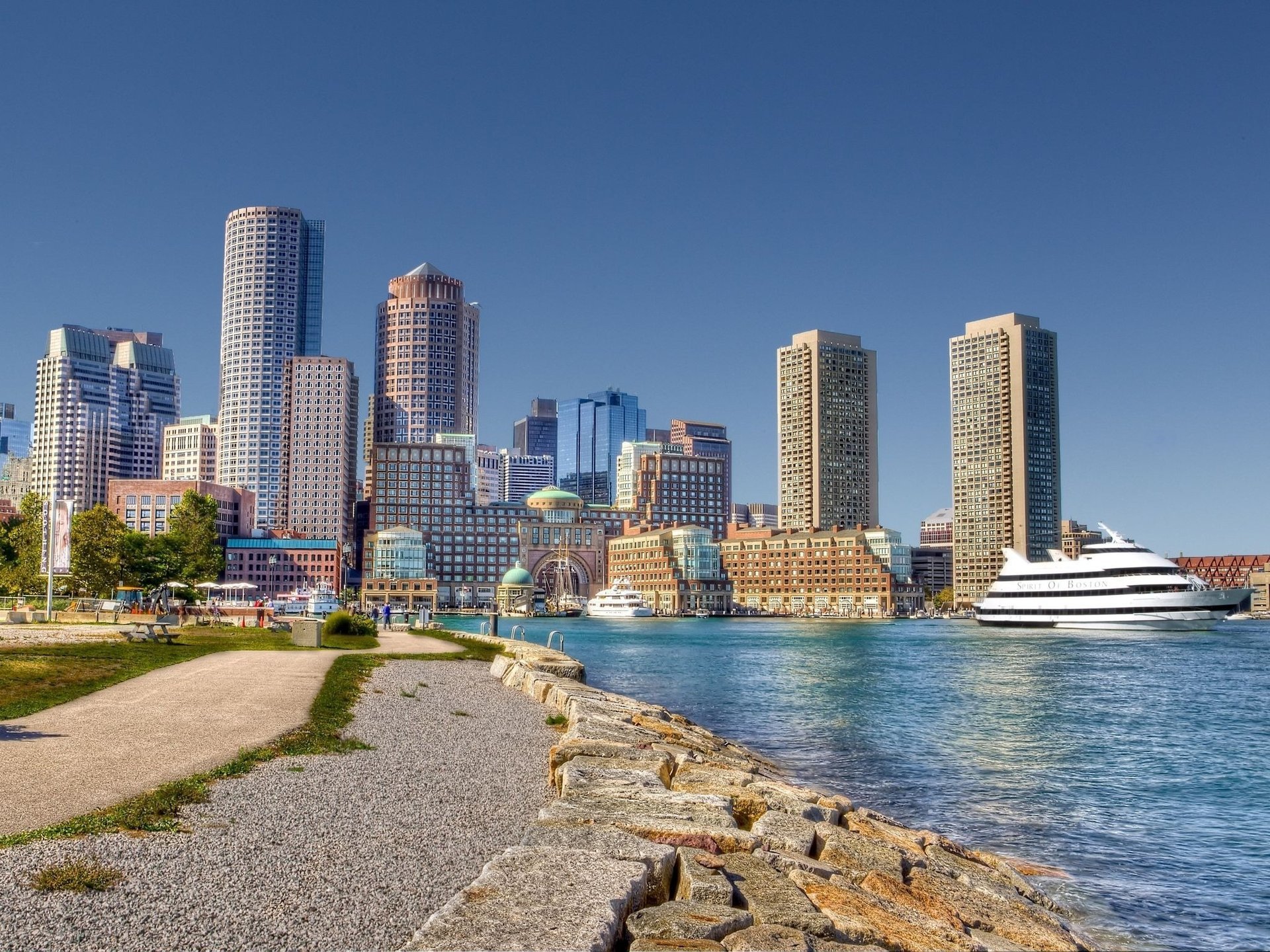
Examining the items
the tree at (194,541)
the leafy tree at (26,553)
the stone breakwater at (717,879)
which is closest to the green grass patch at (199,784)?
the stone breakwater at (717,879)

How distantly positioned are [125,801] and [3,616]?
58109 millimetres

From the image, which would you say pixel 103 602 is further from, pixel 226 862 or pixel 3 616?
pixel 226 862

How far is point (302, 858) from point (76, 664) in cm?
2401

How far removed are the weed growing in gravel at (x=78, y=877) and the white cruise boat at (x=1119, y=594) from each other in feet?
449

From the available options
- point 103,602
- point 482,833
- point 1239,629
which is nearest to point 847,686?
point 482,833

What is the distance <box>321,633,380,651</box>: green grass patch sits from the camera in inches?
2085

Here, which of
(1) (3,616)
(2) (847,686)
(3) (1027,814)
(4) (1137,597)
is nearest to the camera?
(3) (1027,814)

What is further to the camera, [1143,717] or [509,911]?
[1143,717]

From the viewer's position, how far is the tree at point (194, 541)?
120500 mm

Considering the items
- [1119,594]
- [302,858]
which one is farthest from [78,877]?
[1119,594]

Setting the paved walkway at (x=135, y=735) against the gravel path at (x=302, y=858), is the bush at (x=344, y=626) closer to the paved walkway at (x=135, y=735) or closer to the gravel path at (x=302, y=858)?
the paved walkway at (x=135, y=735)

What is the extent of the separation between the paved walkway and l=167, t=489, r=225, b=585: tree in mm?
92862

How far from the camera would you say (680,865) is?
35.9 ft

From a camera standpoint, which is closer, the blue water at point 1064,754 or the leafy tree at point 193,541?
the blue water at point 1064,754
